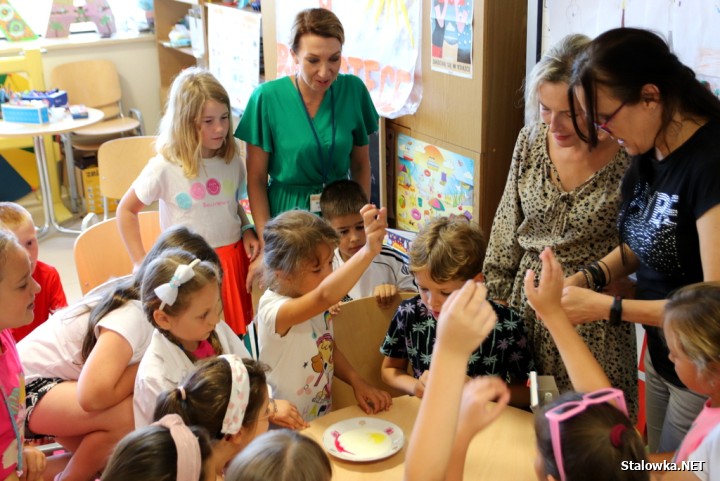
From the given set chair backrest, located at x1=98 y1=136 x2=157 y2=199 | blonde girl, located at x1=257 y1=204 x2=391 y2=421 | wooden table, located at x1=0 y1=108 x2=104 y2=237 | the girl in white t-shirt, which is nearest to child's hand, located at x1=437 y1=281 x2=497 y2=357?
blonde girl, located at x1=257 y1=204 x2=391 y2=421

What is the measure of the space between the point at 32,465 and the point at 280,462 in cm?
103

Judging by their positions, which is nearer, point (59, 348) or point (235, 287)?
point (59, 348)

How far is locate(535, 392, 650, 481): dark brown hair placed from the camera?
46.6 inches

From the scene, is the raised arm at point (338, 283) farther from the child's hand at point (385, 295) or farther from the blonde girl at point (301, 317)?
the child's hand at point (385, 295)

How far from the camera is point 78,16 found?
615cm

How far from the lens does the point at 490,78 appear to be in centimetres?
307

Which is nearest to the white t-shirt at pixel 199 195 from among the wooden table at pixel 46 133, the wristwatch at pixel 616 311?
the wristwatch at pixel 616 311

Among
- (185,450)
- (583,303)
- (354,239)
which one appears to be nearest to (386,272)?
(354,239)

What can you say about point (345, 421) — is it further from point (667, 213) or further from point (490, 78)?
point (490, 78)

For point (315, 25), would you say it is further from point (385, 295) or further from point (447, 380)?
point (447, 380)

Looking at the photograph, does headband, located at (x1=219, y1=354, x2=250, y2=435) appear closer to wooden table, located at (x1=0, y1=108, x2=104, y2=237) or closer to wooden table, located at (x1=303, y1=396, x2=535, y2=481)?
wooden table, located at (x1=303, y1=396, x2=535, y2=481)

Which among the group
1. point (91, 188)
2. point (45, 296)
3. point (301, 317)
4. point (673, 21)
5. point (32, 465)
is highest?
point (673, 21)

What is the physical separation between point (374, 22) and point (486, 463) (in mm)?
2503

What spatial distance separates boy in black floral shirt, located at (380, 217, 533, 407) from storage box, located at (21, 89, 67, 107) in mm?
4126
